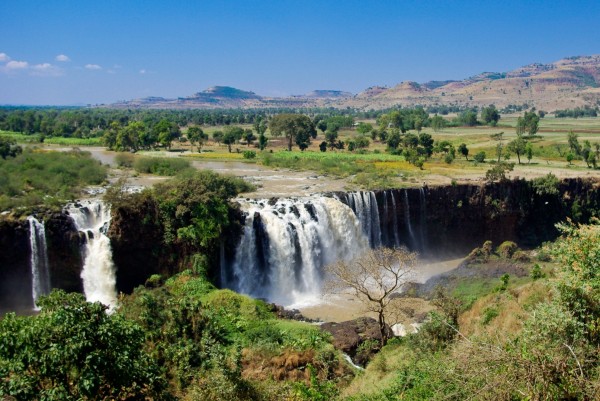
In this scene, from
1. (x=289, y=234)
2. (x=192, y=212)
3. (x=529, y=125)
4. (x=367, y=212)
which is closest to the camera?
(x=192, y=212)

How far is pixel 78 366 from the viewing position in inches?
345

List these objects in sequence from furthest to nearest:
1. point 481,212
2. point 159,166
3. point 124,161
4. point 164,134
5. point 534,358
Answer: point 164,134
point 124,161
point 159,166
point 481,212
point 534,358

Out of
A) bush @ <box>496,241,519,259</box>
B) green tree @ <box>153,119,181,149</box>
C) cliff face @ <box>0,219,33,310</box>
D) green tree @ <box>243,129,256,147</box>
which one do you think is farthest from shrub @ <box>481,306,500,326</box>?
green tree @ <box>243,129,256,147</box>

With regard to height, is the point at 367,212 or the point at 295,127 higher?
the point at 295,127

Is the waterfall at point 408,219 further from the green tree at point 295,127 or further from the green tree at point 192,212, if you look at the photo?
the green tree at point 295,127

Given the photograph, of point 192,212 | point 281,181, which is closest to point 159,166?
point 281,181

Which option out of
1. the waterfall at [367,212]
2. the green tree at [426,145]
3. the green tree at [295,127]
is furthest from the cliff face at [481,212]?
the green tree at [295,127]

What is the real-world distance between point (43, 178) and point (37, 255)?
30.1ft

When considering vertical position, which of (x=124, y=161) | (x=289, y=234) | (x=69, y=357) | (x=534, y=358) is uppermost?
(x=124, y=161)

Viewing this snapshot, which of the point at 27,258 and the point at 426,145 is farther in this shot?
the point at 426,145

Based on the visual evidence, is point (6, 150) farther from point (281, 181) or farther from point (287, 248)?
point (287, 248)

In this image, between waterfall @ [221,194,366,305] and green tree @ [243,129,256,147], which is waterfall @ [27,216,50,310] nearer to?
waterfall @ [221,194,366,305]

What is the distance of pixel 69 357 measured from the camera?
8.66 meters

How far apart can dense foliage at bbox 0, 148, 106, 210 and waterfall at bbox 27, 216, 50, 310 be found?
1.97m
